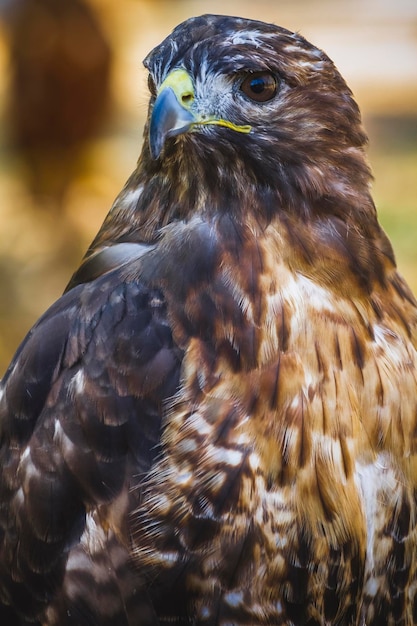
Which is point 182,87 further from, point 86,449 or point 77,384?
point 86,449

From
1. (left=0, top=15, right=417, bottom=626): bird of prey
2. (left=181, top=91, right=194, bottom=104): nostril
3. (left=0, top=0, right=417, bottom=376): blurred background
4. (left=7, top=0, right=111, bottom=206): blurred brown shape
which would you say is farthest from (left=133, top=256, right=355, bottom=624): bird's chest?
(left=7, top=0, right=111, bottom=206): blurred brown shape

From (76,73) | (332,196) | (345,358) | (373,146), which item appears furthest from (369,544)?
(373,146)

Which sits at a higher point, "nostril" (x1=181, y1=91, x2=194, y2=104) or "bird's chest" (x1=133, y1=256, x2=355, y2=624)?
"nostril" (x1=181, y1=91, x2=194, y2=104)

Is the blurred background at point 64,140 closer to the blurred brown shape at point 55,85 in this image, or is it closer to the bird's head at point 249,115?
the blurred brown shape at point 55,85

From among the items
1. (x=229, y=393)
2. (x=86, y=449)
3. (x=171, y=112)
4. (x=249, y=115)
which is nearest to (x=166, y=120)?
(x=171, y=112)

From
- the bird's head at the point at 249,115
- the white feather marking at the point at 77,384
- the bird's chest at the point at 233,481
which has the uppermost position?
the bird's head at the point at 249,115

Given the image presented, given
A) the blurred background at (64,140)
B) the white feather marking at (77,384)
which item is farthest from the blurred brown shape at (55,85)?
the white feather marking at (77,384)

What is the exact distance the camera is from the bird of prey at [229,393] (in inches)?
101

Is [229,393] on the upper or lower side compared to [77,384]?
lower

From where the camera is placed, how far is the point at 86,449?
2.61 meters

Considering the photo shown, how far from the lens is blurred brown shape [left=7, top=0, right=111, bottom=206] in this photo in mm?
6438

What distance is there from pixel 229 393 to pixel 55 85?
4.54m

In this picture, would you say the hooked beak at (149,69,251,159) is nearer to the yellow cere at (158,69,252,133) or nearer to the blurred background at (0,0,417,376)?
the yellow cere at (158,69,252,133)

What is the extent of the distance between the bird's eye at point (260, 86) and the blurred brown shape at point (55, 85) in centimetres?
403
